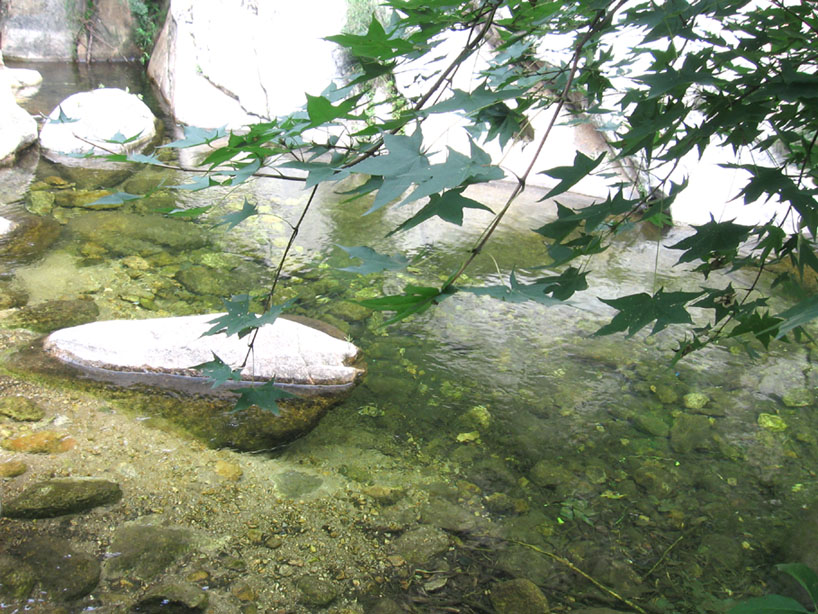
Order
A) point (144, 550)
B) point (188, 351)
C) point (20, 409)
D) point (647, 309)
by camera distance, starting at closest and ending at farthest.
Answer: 1. point (647, 309)
2. point (144, 550)
3. point (20, 409)
4. point (188, 351)

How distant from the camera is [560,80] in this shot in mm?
1375

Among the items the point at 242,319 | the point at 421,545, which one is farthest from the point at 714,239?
the point at 421,545

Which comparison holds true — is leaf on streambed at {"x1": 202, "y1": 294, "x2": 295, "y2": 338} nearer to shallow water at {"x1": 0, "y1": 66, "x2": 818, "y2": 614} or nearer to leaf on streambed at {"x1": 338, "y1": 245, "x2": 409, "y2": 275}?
leaf on streambed at {"x1": 338, "y1": 245, "x2": 409, "y2": 275}

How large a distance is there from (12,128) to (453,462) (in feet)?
20.6

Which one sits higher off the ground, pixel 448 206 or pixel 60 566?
pixel 448 206

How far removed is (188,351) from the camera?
3305 mm

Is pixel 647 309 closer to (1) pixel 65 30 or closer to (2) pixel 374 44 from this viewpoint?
(2) pixel 374 44

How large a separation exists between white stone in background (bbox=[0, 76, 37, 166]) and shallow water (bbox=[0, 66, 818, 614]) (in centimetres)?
232

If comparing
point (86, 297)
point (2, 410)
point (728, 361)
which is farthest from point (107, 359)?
point (728, 361)

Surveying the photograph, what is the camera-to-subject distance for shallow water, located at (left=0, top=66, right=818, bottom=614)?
2.23m

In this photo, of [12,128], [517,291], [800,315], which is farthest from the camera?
[12,128]

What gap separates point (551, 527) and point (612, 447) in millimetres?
731

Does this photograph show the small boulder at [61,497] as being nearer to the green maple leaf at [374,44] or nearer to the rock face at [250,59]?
the green maple leaf at [374,44]

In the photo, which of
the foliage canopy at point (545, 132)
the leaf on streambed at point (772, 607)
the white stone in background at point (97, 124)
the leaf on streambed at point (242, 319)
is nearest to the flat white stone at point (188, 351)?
the leaf on streambed at point (242, 319)
